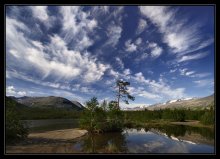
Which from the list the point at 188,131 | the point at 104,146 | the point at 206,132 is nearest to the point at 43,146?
the point at 104,146

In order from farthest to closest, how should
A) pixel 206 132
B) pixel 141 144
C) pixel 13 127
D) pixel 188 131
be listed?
pixel 188 131
pixel 206 132
pixel 141 144
pixel 13 127

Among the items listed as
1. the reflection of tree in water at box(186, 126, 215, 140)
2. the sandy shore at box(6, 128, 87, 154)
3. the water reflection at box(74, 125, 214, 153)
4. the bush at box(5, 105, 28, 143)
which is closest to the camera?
the sandy shore at box(6, 128, 87, 154)

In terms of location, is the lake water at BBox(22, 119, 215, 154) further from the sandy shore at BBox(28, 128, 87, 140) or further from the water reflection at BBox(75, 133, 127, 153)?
the sandy shore at BBox(28, 128, 87, 140)

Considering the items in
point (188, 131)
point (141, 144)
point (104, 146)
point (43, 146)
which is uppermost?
point (188, 131)

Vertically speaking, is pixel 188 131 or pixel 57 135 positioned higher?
pixel 188 131

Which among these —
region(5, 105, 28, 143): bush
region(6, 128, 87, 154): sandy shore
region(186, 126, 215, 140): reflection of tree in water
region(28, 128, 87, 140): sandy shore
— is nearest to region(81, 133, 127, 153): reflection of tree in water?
region(6, 128, 87, 154): sandy shore

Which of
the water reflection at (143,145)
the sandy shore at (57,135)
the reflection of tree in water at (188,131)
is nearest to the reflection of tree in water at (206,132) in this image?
the reflection of tree in water at (188,131)

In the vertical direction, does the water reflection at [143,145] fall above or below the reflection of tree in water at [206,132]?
below

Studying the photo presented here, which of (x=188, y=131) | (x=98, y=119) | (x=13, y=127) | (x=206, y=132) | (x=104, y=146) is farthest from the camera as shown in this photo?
(x=188, y=131)

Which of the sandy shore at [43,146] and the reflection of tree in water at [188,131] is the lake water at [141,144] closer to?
the sandy shore at [43,146]

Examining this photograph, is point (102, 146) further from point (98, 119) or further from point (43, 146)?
point (98, 119)
